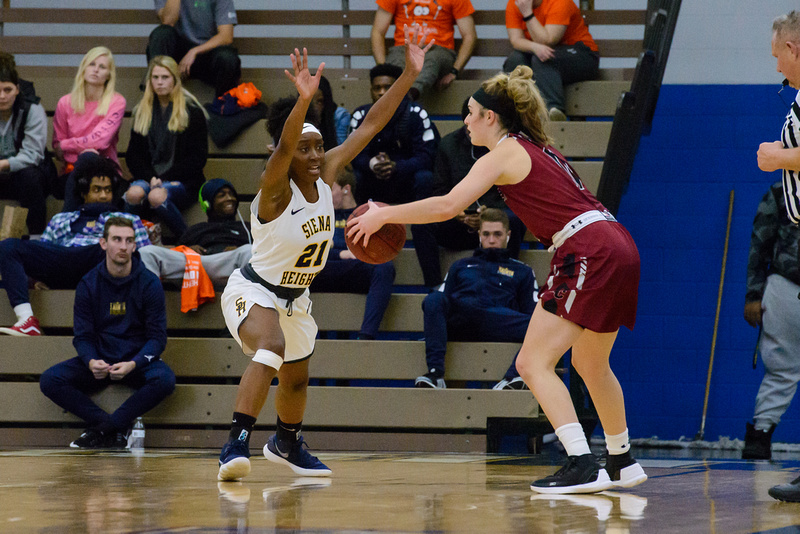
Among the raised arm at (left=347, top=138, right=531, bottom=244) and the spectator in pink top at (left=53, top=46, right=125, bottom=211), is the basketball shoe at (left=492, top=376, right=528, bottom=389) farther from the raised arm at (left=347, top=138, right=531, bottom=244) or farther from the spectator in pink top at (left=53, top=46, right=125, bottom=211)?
the spectator in pink top at (left=53, top=46, right=125, bottom=211)

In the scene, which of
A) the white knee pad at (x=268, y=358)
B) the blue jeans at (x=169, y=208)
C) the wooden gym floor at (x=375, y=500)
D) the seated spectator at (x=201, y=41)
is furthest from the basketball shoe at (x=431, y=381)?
the seated spectator at (x=201, y=41)

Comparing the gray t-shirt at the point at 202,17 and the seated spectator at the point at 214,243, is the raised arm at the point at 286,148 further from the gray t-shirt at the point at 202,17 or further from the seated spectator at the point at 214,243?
the gray t-shirt at the point at 202,17

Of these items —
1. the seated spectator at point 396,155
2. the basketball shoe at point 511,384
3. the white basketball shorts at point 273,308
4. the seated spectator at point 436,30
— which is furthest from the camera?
the seated spectator at point 436,30

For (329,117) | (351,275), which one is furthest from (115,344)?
(329,117)

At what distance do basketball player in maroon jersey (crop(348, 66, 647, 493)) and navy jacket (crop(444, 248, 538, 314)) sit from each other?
233cm

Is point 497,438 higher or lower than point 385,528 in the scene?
lower

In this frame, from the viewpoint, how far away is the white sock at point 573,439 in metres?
3.20

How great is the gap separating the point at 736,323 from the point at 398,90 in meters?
4.19

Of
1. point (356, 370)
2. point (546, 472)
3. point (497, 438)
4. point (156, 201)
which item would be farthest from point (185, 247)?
point (546, 472)

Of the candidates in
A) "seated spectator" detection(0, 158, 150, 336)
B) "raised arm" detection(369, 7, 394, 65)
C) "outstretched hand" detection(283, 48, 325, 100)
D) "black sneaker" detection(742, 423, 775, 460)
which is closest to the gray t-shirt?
"raised arm" detection(369, 7, 394, 65)

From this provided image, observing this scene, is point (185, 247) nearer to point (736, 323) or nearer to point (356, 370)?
point (356, 370)

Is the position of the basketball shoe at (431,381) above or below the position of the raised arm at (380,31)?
below

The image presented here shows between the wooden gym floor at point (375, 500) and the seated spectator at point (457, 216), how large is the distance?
204 cm

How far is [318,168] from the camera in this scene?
3863 mm
